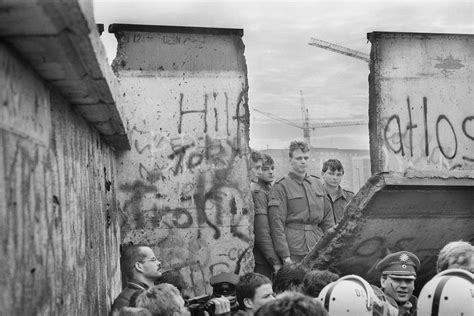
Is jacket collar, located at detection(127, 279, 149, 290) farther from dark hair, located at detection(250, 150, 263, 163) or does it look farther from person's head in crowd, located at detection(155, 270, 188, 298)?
dark hair, located at detection(250, 150, 263, 163)

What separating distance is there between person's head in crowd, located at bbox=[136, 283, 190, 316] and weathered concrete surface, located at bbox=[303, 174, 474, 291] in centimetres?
278

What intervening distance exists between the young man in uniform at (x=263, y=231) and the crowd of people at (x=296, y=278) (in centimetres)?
1

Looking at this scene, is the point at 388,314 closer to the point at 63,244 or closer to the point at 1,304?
the point at 63,244

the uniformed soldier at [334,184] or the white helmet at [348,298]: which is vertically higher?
the uniformed soldier at [334,184]

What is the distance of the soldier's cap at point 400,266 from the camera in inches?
280

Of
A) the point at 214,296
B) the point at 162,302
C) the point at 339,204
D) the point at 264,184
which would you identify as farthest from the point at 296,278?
the point at 339,204

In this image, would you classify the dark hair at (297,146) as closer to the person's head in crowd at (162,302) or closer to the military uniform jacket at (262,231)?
the military uniform jacket at (262,231)

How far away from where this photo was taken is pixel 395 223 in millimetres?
8117

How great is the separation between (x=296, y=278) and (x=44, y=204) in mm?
3333

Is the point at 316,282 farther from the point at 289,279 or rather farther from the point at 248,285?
the point at 289,279

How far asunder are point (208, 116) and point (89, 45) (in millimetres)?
5980

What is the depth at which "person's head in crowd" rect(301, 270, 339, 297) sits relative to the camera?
6.62 metres

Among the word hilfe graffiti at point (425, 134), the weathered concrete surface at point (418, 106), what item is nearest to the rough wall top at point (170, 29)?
the weathered concrete surface at point (418, 106)

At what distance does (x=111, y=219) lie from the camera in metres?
8.33
